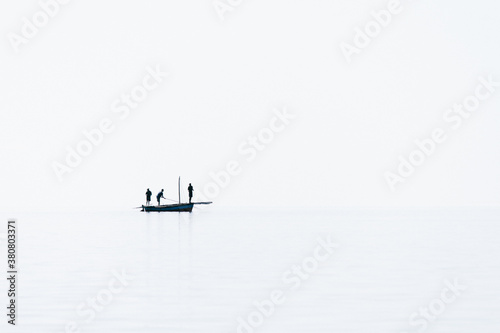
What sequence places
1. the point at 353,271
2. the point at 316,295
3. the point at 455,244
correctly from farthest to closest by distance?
1. the point at 455,244
2. the point at 353,271
3. the point at 316,295

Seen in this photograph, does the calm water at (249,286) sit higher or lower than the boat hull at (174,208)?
lower

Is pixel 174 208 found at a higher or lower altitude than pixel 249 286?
higher

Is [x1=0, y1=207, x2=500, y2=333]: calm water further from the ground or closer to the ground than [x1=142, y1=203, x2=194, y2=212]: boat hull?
closer to the ground

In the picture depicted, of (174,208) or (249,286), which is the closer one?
(249,286)

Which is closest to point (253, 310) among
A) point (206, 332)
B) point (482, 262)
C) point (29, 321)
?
point (206, 332)

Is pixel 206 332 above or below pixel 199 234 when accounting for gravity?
below

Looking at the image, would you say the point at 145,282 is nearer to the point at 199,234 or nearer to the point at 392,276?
the point at 392,276

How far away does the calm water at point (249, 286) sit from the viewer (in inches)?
780

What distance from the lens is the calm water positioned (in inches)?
780

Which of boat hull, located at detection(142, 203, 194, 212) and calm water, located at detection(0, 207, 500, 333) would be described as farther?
boat hull, located at detection(142, 203, 194, 212)

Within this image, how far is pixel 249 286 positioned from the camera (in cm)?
2598

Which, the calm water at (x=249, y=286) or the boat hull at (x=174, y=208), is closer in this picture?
the calm water at (x=249, y=286)

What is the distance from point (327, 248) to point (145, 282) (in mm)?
15205

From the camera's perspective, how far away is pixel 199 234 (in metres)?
51.7
